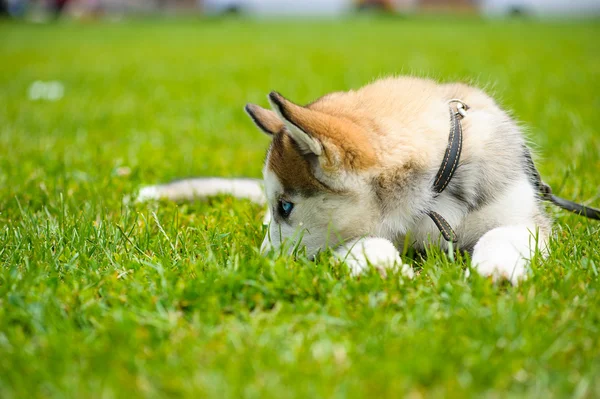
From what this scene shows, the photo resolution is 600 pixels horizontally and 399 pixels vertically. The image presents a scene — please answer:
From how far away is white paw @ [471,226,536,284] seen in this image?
224 centimetres

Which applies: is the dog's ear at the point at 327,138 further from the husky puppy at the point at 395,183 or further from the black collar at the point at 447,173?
the black collar at the point at 447,173

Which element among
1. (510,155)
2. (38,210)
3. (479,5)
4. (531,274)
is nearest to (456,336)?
(531,274)

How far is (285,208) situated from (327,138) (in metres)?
0.46

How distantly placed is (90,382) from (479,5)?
198 feet

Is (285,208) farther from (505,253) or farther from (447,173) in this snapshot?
(505,253)

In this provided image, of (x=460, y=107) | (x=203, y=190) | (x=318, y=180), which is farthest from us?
(x=203, y=190)

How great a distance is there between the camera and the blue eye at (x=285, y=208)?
8.66 feet

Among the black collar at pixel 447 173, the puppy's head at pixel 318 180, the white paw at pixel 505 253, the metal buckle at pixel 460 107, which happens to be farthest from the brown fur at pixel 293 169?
the metal buckle at pixel 460 107

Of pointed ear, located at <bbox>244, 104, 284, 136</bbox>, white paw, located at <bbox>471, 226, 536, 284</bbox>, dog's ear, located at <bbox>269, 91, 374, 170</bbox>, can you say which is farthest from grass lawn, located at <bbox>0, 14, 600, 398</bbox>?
pointed ear, located at <bbox>244, 104, 284, 136</bbox>

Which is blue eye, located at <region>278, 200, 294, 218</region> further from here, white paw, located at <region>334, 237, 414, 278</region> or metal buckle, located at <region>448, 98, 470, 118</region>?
metal buckle, located at <region>448, 98, 470, 118</region>

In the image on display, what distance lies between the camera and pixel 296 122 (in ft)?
7.45

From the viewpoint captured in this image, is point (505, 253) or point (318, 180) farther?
point (318, 180)

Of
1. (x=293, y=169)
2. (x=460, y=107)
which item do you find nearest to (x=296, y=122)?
(x=293, y=169)

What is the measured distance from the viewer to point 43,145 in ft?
17.1
